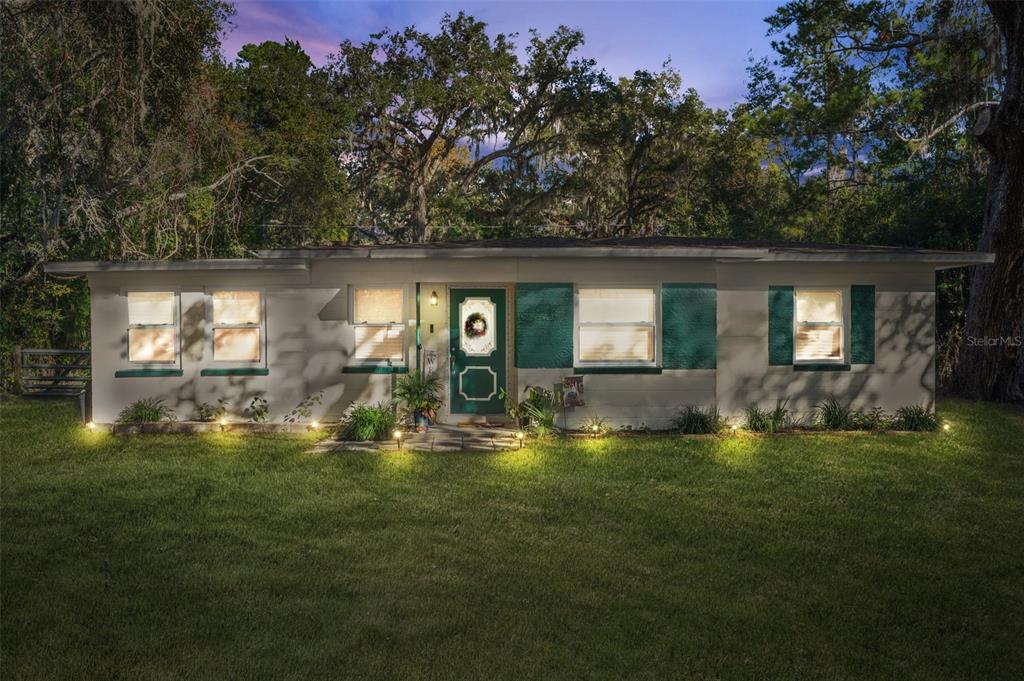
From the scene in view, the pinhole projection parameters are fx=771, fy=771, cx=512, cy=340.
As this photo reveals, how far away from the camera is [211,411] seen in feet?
39.7

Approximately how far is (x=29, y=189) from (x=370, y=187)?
12.8m

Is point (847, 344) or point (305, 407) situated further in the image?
point (847, 344)

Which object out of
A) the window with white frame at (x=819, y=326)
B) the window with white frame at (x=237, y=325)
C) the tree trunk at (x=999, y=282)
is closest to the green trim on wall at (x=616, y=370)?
the window with white frame at (x=819, y=326)

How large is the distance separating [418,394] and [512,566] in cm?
580

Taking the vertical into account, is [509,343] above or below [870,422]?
above

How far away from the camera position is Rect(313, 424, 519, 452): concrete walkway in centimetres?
992

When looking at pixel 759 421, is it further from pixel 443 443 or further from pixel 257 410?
pixel 257 410

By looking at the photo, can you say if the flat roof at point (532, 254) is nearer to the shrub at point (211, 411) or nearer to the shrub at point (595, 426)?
the shrub at point (211, 411)

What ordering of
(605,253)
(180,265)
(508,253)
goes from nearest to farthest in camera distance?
(605,253)
(508,253)
(180,265)

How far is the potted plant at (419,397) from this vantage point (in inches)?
441

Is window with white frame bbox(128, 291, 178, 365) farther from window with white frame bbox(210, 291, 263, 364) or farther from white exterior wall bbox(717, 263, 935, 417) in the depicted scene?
white exterior wall bbox(717, 263, 935, 417)

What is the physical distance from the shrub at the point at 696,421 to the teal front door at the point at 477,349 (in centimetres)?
274

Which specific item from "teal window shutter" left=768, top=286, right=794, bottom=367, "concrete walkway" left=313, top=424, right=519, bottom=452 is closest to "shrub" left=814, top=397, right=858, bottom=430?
"teal window shutter" left=768, top=286, right=794, bottom=367

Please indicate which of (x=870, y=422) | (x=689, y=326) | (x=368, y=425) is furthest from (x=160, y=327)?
(x=870, y=422)
